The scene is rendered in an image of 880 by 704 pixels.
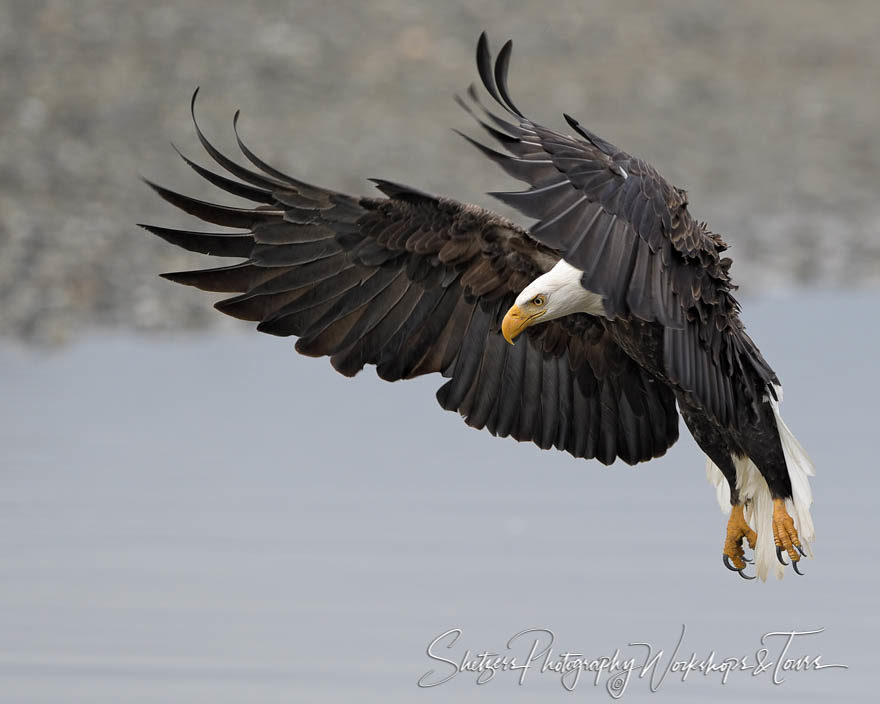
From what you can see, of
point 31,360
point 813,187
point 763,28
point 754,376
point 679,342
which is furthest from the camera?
point 763,28

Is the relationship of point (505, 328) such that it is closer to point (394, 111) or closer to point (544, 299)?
point (544, 299)

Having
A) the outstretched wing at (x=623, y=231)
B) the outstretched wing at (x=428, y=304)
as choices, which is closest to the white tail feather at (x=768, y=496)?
the outstretched wing at (x=428, y=304)

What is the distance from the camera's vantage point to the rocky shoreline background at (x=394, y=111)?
14492 mm

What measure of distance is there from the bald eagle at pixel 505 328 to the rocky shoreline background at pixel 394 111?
6379 millimetres

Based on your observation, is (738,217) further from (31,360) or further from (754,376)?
(754,376)

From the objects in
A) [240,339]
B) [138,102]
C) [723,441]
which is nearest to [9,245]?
[240,339]

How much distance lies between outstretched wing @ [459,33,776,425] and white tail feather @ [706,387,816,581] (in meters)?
0.65

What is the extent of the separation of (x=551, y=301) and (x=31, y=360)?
650 cm

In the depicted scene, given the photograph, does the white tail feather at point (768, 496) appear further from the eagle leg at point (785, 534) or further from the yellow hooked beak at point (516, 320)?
the yellow hooked beak at point (516, 320)

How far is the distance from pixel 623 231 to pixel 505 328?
771 mm

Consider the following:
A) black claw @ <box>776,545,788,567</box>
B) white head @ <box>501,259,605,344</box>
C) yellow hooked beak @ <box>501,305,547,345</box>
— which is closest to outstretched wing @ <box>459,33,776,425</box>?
white head @ <box>501,259,605,344</box>

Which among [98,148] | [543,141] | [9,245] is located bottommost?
[543,141]

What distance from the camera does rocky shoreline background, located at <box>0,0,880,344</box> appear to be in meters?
14.5

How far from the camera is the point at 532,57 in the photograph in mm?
19141
